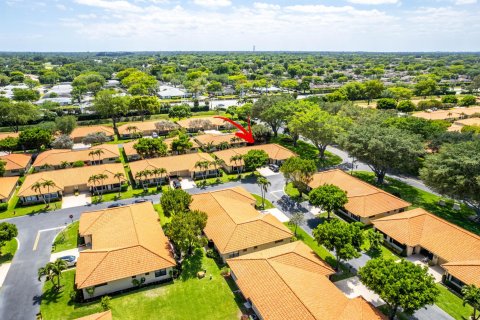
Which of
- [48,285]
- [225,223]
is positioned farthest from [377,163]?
[48,285]

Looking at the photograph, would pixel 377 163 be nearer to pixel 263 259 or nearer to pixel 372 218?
pixel 372 218

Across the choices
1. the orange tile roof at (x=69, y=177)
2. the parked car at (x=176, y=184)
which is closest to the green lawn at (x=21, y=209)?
the orange tile roof at (x=69, y=177)

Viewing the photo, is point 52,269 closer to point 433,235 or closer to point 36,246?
point 36,246

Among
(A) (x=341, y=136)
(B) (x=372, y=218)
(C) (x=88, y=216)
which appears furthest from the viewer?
(A) (x=341, y=136)

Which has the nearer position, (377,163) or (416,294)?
(416,294)

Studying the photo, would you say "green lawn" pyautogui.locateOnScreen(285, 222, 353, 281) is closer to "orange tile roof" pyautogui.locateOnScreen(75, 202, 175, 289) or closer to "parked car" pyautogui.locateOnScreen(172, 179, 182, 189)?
"orange tile roof" pyautogui.locateOnScreen(75, 202, 175, 289)

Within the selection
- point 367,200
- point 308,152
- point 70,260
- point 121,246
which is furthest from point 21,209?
point 308,152

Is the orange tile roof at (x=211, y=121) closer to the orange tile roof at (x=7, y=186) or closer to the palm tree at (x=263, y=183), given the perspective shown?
the palm tree at (x=263, y=183)
